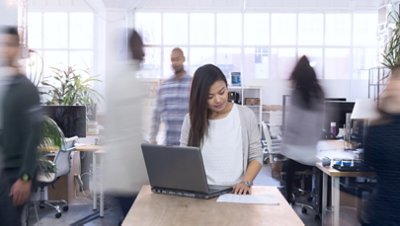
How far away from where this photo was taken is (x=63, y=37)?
443 inches

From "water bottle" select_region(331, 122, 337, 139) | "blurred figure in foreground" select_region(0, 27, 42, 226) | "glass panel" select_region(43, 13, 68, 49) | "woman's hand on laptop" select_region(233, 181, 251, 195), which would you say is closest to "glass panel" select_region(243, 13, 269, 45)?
"glass panel" select_region(43, 13, 68, 49)

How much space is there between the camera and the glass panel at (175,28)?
11.3 metres

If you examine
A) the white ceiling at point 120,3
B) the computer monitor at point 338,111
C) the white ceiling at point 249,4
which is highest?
the white ceiling at point 249,4

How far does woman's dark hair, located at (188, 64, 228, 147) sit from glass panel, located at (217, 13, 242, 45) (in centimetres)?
930

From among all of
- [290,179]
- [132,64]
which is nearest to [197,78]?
[132,64]

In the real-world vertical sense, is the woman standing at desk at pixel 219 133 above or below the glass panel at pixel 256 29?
below

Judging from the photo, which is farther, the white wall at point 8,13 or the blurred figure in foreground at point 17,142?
the white wall at point 8,13

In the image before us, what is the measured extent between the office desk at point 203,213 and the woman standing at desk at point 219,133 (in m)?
0.20

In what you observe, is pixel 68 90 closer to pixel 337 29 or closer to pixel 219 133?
pixel 219 133

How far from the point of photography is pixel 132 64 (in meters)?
2.94

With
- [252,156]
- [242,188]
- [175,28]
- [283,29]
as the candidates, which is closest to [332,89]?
[283,29]

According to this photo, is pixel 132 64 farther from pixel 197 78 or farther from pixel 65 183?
pixel 65 183

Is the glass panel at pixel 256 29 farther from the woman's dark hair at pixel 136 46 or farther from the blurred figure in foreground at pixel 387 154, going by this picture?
the blurred figure in foreground at pixel 387 154

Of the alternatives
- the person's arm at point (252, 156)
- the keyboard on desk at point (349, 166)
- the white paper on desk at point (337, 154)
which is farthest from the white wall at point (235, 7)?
the person's arm at point (252, 156)
